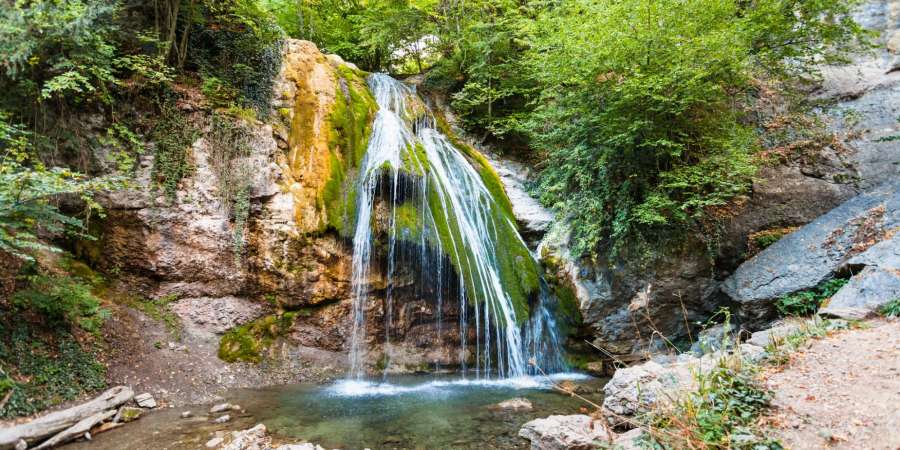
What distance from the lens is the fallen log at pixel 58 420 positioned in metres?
4.14

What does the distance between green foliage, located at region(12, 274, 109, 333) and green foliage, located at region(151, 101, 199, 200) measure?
7.20 feet

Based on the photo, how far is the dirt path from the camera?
2.61 meters

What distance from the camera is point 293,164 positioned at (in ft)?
28.9

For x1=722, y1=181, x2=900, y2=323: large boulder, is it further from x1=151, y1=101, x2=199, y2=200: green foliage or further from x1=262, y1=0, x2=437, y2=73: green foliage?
x1=262, y1=0, x2=437, y2=73: green foliage

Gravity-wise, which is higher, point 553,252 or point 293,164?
point 293,164

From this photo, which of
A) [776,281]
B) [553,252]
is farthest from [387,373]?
[776,281]

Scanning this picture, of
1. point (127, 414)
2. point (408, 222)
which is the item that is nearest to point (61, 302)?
point (127, 414)

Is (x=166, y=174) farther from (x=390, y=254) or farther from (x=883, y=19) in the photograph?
(x=883, y=19)

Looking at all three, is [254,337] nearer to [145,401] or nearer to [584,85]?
[145,401]

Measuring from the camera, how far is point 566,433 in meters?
3.92

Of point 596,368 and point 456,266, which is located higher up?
point 456,266

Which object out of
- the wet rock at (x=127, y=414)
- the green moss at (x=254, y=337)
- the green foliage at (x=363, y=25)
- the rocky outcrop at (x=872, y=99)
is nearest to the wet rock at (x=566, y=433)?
the wet rock at (x=127, y=414)

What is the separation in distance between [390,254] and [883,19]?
52.7 feet

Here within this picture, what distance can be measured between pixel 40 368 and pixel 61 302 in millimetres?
958
